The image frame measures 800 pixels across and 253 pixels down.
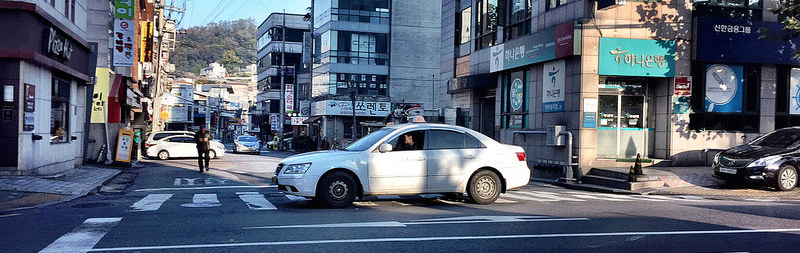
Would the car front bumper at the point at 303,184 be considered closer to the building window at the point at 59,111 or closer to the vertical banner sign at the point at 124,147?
the building window at the point at 59,111

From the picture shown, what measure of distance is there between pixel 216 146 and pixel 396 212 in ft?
73.0

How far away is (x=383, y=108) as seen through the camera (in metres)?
51.2

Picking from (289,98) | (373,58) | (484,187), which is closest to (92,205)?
(484,187)

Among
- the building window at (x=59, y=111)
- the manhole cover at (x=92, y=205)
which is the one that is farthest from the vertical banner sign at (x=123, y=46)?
the manhole cover at (x=92, y=205)

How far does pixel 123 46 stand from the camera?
2544 centimetres

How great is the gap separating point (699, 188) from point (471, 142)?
780 centimetres

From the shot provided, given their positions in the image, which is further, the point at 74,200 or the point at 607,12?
the point at 607,12

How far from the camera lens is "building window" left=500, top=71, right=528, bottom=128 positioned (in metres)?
23.5

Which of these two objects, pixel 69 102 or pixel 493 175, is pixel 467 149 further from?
pixel 69 102

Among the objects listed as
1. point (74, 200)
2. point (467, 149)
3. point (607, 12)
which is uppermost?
point (607, 12)

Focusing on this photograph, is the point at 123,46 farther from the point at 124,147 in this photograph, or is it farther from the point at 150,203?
the point at 150,203

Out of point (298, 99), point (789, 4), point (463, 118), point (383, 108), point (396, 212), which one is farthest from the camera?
point (298, 99)

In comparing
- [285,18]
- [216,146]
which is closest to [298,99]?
[285,18]

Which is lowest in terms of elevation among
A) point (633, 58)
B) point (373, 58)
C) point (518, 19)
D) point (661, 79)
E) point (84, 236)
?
point (84, 236)
